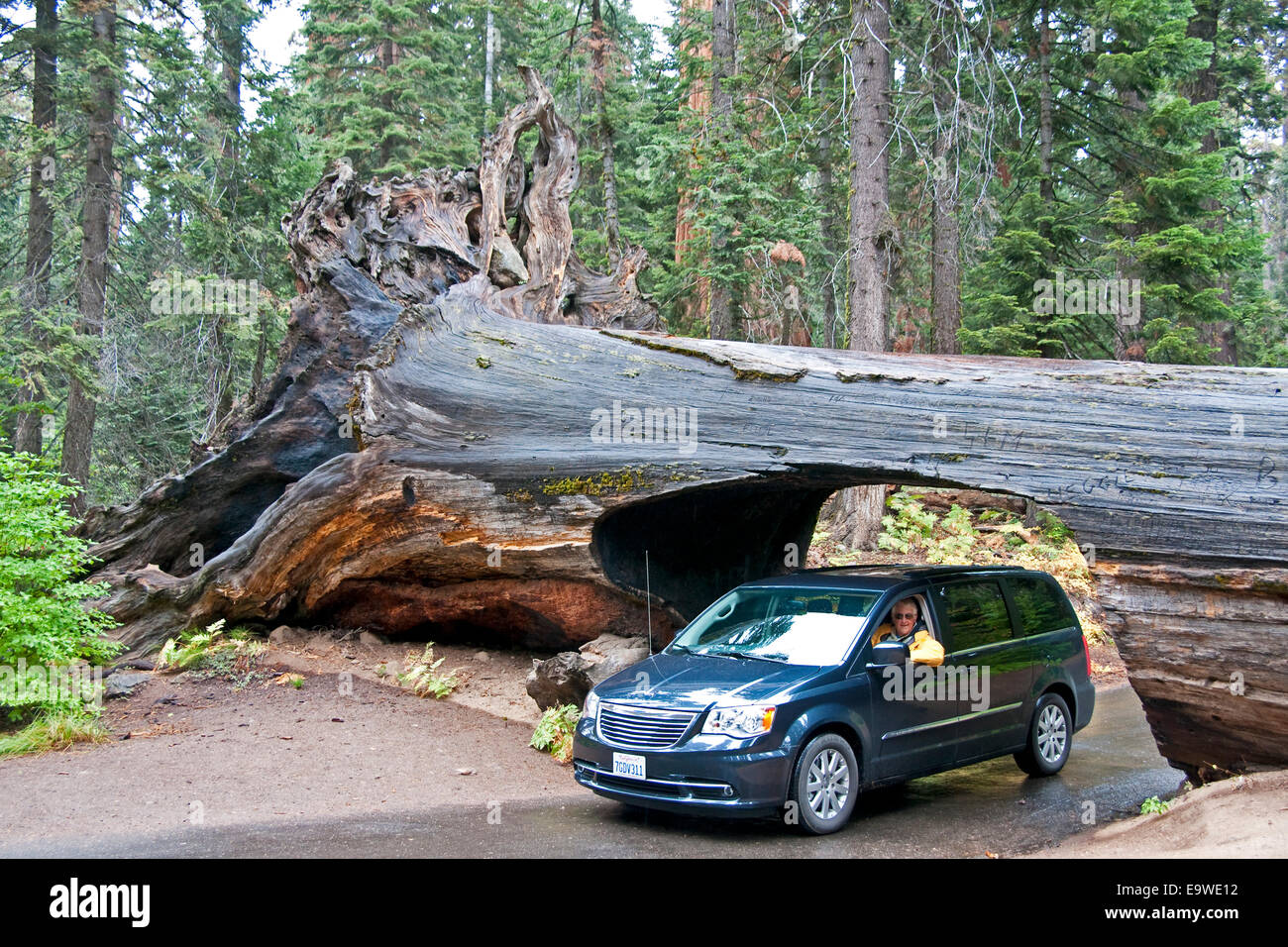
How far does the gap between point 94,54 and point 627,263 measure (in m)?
10.5

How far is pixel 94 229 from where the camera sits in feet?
58.5

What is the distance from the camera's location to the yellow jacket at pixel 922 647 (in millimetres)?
7039

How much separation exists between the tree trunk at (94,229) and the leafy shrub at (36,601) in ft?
29.5

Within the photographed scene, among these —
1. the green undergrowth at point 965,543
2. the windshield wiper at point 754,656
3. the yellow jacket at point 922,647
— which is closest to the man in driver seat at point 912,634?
the yellow jacket at point 922,647

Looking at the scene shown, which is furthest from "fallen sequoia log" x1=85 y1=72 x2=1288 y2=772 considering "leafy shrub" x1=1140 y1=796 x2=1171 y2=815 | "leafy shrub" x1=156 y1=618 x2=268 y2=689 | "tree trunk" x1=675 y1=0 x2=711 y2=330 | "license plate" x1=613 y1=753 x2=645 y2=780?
"tree trunk" x1=675 y1=0 x2=711 y2=330

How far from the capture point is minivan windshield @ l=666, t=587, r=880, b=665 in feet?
22.8

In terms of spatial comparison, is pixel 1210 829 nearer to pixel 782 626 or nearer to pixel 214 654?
pixel 782 626

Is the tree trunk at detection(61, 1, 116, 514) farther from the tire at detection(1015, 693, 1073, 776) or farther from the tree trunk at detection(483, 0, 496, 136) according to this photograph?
the tree trunk at detection(483, 0, 496, 136)

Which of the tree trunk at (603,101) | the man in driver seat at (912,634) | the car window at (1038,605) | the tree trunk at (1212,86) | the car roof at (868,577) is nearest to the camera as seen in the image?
the man in driver seat at (912,634)

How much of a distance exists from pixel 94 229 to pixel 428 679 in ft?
42.2

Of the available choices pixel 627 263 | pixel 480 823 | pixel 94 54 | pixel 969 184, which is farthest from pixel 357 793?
pixel 94 54

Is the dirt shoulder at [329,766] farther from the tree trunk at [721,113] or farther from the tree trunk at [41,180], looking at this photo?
the tree trunk at [41,180]

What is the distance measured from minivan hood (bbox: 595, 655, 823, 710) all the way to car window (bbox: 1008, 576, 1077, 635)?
2.72 meters

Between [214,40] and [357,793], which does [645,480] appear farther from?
[214,40]
